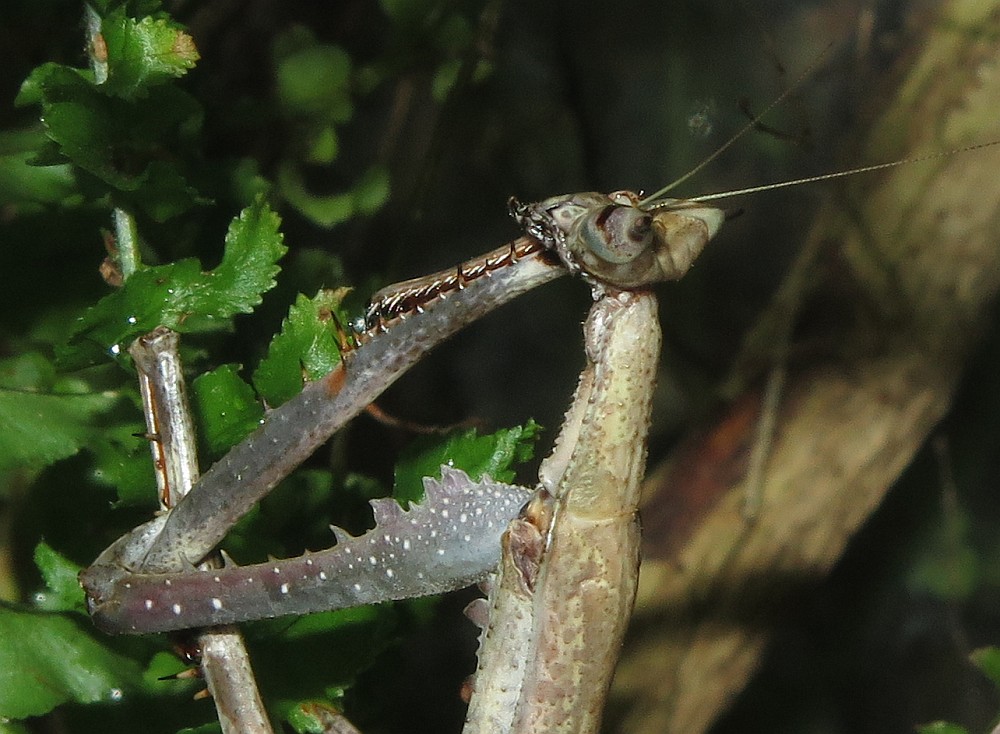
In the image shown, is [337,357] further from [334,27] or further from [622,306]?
[334,27]

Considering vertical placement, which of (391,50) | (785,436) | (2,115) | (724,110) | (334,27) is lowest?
(785,436)

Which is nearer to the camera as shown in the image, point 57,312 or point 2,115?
point 57,312

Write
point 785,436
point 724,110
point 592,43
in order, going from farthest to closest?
point 592,43 → point 724,110 → point 785,436

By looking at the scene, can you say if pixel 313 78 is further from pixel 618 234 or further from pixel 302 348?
pixel 618 234

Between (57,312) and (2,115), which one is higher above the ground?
(2,115)

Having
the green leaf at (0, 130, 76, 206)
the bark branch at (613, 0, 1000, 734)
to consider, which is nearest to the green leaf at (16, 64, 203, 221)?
the green leaf at (0, 130, 76, 206)

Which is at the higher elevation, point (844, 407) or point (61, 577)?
point (844, 407)

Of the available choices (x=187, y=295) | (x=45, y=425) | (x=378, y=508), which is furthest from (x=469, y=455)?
(x=45, y=425)

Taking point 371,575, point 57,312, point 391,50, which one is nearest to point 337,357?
point 371,575
